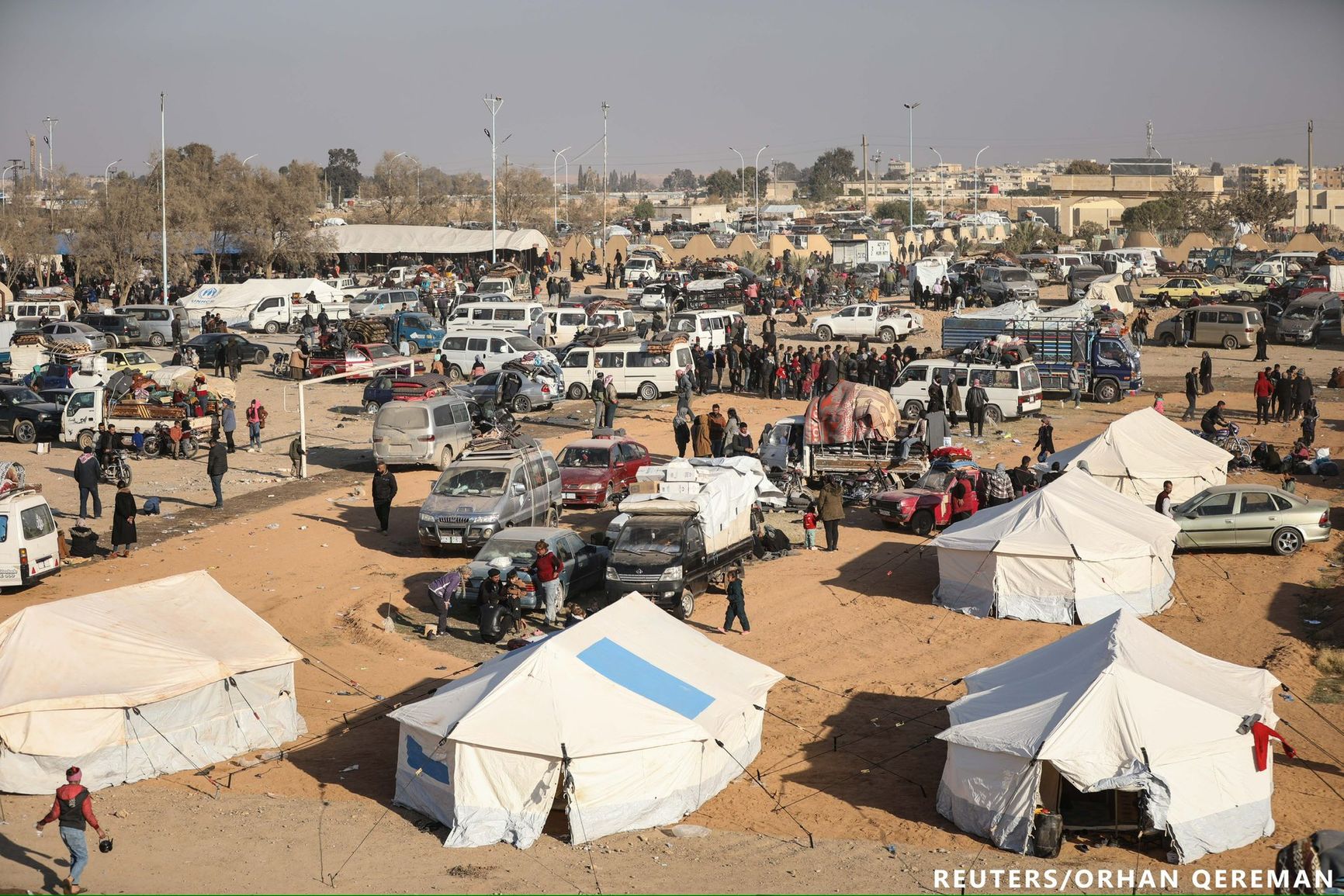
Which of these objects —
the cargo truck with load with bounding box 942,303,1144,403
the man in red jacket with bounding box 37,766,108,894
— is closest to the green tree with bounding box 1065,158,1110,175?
the cargo truck with load with bounding box 942,303,1144,403

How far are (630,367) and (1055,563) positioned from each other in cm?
2022

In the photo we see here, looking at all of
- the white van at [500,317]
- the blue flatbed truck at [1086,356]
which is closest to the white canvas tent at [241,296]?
the white van at [500,317]

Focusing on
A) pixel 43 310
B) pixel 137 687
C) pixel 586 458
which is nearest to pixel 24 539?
pixel 137 687

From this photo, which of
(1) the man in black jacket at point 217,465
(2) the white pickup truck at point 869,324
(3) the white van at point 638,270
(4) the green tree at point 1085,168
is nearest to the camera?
(1) the man in black jacket at point 217,465

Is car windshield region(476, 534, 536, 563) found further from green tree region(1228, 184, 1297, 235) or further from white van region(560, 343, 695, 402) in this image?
green tree region(1228, 184, 1297, 235)

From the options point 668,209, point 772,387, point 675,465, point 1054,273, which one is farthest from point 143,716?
point 668,209

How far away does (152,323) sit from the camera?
163 feet

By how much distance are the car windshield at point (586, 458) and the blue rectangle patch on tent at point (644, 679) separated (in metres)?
12.0

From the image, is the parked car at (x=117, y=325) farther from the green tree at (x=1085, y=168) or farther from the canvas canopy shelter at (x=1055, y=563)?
the green tree at (x=1085, y=168)

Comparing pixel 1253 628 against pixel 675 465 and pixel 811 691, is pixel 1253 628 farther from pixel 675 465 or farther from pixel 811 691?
pixel 675 465

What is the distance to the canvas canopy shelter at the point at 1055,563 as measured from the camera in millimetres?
20375

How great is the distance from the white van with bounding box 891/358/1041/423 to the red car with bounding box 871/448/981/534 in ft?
27.4

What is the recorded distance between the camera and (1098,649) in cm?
1488

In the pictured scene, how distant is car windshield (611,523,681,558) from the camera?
21.0 m
